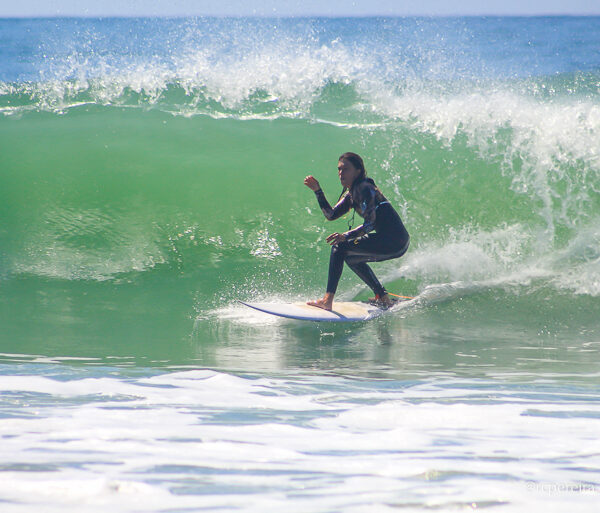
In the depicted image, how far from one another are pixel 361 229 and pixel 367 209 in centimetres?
17

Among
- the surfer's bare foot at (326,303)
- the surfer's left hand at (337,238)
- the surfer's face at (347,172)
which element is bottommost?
the surfer's bare foot at (326,303)

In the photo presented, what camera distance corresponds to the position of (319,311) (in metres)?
5.57

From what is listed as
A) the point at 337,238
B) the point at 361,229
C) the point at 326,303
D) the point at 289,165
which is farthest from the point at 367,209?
the point at 289,165

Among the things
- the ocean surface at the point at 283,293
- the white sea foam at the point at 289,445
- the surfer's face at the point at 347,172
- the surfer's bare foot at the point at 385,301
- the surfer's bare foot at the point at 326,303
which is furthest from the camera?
the surfer's bare foot at the point at 385,301

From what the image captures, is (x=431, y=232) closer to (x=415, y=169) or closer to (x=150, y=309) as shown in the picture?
(x=415, y=169)

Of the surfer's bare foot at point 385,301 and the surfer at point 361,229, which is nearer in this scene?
the surfer at point 361,229

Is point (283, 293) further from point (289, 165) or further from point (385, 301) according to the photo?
point (289, 165)

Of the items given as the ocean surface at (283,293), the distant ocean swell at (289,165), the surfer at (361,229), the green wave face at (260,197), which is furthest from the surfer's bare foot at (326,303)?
the distant ocean swell at (289,165)

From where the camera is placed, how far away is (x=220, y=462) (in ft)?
9.25

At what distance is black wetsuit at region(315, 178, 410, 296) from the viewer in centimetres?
546

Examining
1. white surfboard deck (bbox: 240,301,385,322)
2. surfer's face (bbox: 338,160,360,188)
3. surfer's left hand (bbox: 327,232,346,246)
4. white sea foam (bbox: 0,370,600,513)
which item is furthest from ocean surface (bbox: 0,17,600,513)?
surfer's face (bbox: 338,160,360,188)

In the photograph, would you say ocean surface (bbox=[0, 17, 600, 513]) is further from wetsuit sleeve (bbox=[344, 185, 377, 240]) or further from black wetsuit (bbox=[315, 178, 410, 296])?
wetsuit sleeve (bbox=[344, 185, 377, 240])

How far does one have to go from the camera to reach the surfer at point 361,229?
17.6 feet

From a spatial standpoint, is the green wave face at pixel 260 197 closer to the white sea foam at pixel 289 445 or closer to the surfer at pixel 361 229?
the surfer at pixel 361 229
